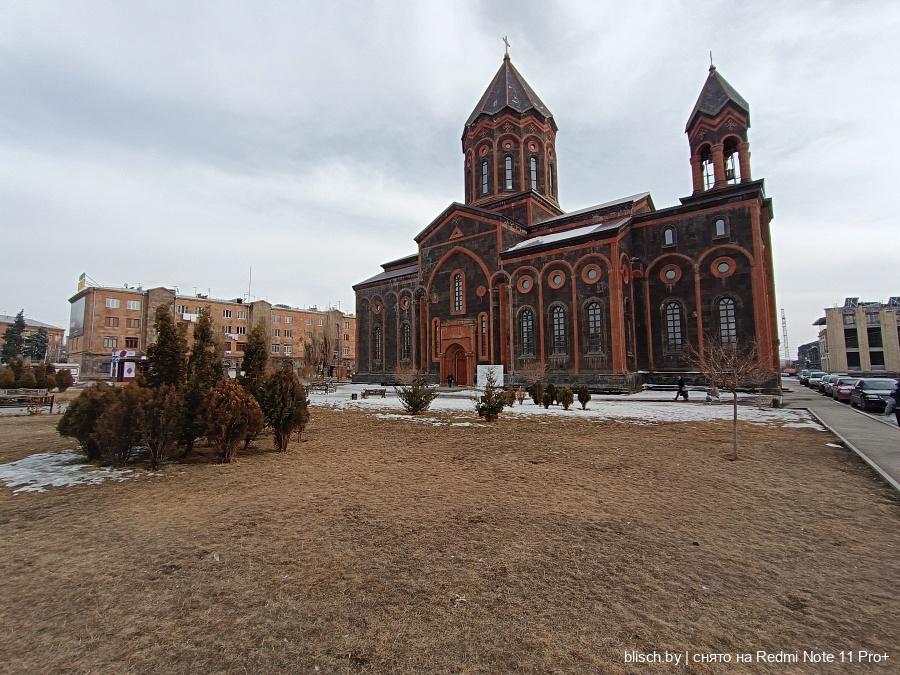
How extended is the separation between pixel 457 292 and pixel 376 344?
10.6 meters

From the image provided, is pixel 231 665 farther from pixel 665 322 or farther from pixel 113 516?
pixel 665 322

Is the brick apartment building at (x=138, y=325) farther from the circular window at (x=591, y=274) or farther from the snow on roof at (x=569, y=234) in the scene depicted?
the circular window at (x=591, y=274)

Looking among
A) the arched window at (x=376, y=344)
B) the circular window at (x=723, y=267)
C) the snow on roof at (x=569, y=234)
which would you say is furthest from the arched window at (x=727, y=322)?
the arched window at (x=376, y=344)

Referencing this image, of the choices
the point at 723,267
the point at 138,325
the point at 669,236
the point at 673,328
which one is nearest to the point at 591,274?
the point at 669,236

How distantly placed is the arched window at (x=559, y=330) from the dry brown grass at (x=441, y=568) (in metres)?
18.6

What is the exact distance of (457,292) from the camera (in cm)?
3012

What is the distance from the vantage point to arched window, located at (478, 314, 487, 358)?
2828 cm

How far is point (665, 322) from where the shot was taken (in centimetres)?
2427

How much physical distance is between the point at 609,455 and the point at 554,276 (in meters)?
19.3

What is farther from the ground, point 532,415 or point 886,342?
point 886,342

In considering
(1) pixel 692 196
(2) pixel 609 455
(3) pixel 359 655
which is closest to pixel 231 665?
(3) pixel 359 655

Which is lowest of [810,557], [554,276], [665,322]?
[810,557]

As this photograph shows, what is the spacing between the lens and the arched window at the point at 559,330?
82.6ft

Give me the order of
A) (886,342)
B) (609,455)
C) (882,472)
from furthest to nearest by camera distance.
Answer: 1. (886,342)
2. (609,455)
3. (882,472)
